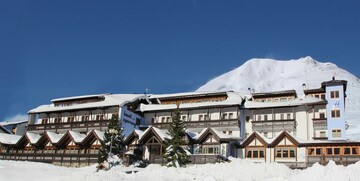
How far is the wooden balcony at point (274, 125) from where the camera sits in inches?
2018

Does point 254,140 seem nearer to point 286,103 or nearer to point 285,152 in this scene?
point 285,152

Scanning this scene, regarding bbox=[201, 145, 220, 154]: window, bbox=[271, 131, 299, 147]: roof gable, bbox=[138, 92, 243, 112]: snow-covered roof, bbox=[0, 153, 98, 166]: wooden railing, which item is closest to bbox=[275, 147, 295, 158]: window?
bbox=[271, 131, 299, 147]: roof gable

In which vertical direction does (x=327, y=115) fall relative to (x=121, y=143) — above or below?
above

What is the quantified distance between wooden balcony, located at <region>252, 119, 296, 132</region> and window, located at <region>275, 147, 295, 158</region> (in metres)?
5.28

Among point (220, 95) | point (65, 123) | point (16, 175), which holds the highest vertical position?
point (220, 95)

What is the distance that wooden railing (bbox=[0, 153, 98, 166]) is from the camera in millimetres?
50250

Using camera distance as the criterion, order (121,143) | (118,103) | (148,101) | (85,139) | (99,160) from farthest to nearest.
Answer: (148,101) → (118,103) → (85,139) → (121,143) → (99,160)

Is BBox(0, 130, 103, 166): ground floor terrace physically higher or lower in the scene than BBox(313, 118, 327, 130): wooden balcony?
lower

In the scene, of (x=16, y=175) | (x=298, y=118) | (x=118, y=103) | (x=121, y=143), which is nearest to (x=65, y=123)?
(x=118, y=103)

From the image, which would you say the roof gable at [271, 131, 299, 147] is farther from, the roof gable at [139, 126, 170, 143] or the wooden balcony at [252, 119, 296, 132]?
the roof gable at [139, 126, 170, 143]

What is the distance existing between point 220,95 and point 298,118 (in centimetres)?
1166

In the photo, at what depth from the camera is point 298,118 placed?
5219 cm

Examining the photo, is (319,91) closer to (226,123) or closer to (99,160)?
(226,123)

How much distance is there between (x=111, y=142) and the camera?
4641 centimetres
